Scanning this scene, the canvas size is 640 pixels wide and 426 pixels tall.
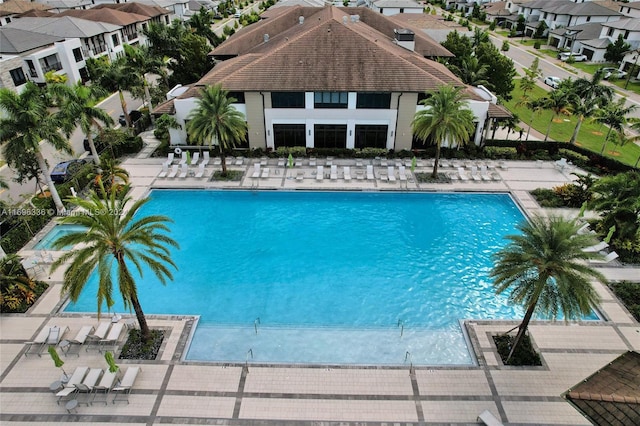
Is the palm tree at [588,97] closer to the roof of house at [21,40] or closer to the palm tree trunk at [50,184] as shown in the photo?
the palm tree trunk at [50,184]

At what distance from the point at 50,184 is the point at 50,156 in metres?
10.4

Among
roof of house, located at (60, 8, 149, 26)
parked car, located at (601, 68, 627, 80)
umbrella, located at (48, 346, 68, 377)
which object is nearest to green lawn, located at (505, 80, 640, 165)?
parked car, located at (601, 68, 627, 80)

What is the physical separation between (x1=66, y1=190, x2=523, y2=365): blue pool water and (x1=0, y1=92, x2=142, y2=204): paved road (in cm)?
900

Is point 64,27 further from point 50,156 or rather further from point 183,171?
point 183,171

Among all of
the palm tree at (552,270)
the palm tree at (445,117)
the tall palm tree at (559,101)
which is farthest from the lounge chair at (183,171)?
the tall palm tree at (559,101)

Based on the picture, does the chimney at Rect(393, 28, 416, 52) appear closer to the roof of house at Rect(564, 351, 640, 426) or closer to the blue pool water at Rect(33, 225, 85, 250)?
the blue pool water at Rect(33, 225, 85, 250)

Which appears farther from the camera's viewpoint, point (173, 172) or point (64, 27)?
point (64, 27)

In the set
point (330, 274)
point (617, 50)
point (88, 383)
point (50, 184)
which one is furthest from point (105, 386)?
point (617, 50)

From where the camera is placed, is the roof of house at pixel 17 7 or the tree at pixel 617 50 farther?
the roof of house at pixel 17 7

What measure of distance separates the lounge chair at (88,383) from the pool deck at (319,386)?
0.60 m

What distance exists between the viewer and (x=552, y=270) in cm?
1439

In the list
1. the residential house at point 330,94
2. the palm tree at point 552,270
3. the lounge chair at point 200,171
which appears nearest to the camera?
the palm tree at point 552,270

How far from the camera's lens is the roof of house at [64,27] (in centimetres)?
5219

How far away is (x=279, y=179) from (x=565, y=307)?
2059 centimetres
